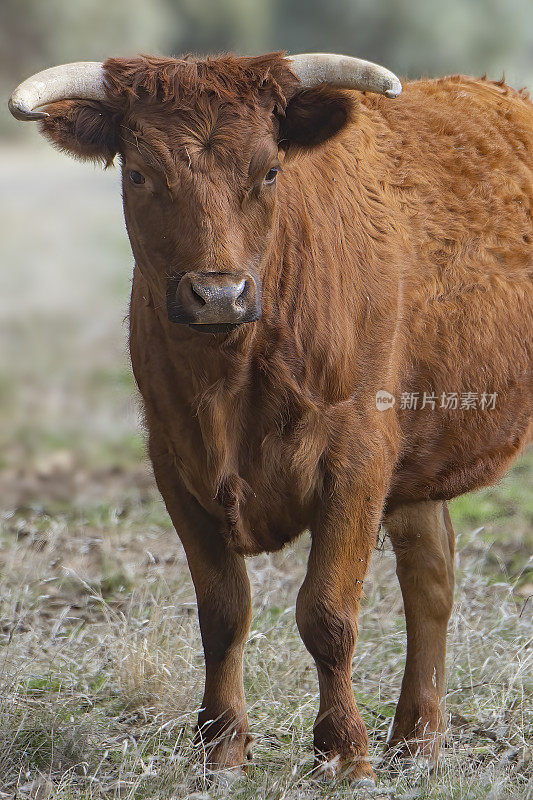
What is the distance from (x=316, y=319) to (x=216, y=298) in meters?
0.73

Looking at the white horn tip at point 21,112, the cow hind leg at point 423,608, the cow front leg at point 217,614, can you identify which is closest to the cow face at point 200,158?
the white horn tip at point 21,112

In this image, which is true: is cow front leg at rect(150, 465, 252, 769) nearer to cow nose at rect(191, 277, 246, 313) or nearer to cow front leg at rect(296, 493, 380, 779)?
cow front leg at rect(296, 493, 380, 779)

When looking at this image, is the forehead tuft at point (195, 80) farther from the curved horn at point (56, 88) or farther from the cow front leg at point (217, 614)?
the cow front leg at point (217, 614)

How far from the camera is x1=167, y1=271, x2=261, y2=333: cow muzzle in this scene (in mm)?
3240

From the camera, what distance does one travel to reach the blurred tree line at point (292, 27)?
27.5 metres

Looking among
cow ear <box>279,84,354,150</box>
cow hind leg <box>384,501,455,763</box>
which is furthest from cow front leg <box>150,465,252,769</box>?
cow ear <box>279,84,354,150</box>

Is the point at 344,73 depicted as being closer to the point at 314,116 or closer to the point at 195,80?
the point at 314,116

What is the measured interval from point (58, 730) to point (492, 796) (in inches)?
65.6

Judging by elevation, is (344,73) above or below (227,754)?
above

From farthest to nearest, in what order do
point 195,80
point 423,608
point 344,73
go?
point 423,608, point 344,73, point 195,80

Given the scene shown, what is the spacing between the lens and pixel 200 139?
3457mm
